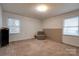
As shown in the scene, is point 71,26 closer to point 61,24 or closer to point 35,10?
point 61,24

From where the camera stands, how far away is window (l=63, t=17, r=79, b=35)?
5.27ft

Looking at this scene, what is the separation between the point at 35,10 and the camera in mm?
1699

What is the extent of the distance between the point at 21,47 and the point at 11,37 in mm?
271

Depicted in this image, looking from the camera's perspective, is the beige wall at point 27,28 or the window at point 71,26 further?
the beige wall at point 27,28

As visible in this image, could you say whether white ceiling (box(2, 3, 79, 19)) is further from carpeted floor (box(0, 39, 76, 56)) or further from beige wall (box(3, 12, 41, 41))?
carpeted floor (box(0, 39, 76, 56))

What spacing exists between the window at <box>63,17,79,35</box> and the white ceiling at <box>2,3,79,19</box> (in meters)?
0.19

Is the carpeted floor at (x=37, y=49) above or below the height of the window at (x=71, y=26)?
below

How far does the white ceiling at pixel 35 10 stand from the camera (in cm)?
159

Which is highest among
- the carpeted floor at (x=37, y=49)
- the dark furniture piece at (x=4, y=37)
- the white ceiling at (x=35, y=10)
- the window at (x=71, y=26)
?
the white ceiling at (x=35, y=10)

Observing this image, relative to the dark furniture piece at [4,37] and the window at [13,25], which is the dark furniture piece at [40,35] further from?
the dark furniture piece at [4,37]

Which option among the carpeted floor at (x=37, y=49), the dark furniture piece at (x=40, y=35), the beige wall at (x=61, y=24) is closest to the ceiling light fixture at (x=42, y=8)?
the beige wall at (x=61, y=24)

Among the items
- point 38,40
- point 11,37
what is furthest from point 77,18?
point 11,37

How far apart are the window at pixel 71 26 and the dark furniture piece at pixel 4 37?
1093mm

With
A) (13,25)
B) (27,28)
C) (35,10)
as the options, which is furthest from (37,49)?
A: (35,10)
